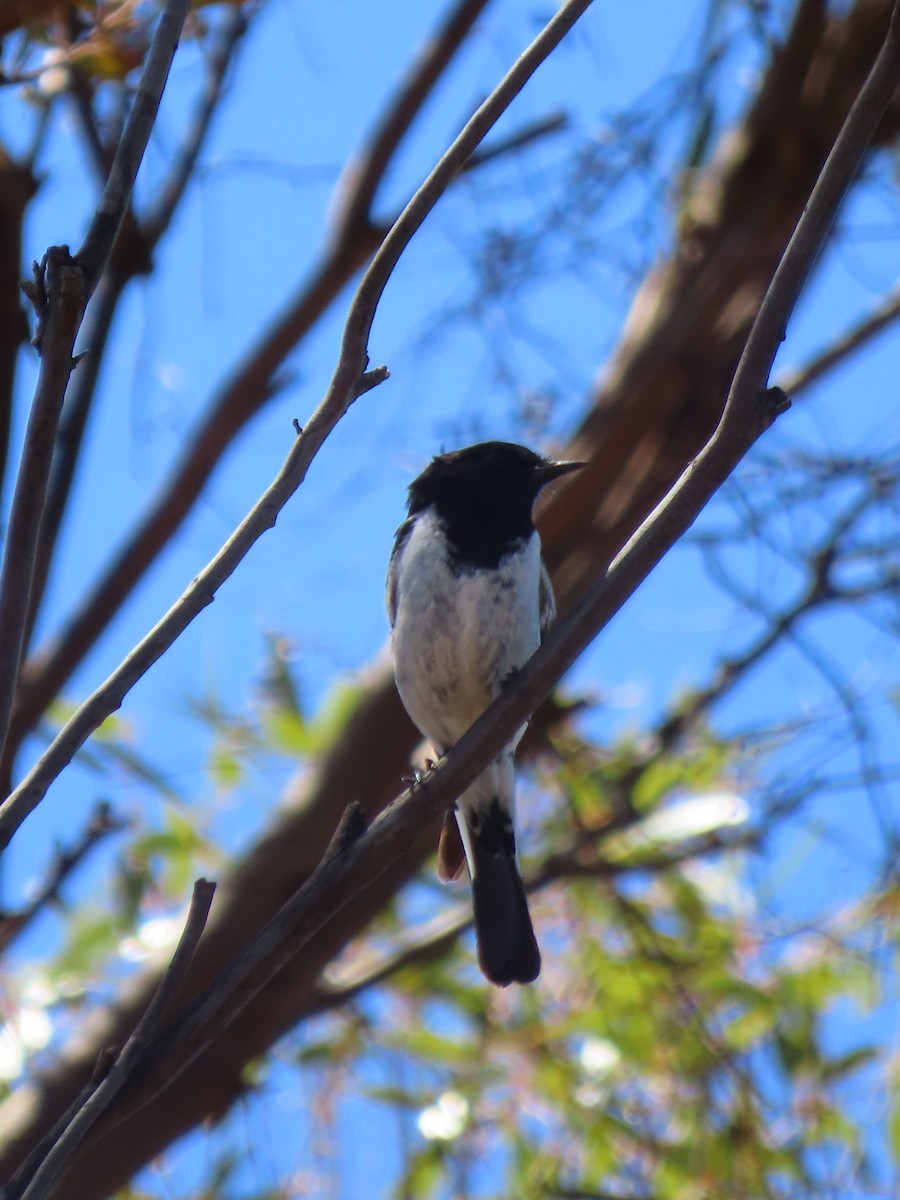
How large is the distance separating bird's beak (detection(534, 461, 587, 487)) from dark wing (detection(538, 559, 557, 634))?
0.25 m

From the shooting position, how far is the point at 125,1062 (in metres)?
1.65

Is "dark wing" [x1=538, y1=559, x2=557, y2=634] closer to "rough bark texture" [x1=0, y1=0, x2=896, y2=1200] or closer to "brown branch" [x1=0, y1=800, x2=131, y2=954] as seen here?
"rough bark texture" [x1=0, y1=0, x2=896, y2=1200]

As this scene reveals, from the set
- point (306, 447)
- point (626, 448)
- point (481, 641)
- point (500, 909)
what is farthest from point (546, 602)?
point (306, 447)

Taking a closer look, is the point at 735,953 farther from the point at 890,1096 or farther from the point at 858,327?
the point at 858,327

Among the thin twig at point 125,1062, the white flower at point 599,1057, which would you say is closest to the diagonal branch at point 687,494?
the thin twig at point 125,1062

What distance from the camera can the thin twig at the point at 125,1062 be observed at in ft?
4.96

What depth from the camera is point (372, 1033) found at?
4.56m

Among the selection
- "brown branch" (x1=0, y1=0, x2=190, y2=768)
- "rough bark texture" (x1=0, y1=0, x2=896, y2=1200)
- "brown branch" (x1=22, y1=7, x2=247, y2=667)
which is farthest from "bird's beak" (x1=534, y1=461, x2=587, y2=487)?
"brown branch" (x1=0, y1=0, x2=190, y2=768)

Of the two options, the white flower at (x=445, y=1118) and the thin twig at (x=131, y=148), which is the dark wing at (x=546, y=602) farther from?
the thin twig at (x=131, y=148)

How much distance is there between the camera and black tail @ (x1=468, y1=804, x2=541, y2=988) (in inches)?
136

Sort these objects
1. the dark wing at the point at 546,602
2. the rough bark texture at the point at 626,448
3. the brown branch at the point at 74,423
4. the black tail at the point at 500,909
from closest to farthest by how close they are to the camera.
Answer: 1. the brown branch at the point at 74,423
2. the rough bark texture at the point at 626,448
3. the black tail at the point at 500,909
4. the dark wing at the point at 546,602

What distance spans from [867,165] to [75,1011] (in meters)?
3.43

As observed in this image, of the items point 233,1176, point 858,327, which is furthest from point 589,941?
point 858,327

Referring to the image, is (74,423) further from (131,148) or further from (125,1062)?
(125,1062)
